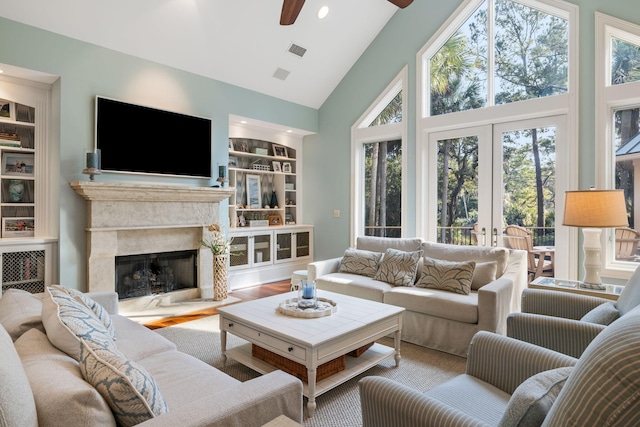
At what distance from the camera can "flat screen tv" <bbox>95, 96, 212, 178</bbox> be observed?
13.1 feet

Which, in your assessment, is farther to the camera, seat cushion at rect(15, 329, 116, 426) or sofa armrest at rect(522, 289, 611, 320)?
sofa armrest at rect(522, 289, 611, 320)

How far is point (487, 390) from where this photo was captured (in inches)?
62.8

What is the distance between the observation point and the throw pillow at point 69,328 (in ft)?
4.46

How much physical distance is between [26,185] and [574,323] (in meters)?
5.03

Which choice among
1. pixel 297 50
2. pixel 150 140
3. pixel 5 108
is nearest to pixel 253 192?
pixel 150 140

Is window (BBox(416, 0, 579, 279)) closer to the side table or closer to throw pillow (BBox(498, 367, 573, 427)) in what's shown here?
the side table

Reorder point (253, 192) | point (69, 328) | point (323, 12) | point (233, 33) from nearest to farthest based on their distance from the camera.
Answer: point (69, 328) < point (233, 33) < point (323, 12) < point (253, 192)

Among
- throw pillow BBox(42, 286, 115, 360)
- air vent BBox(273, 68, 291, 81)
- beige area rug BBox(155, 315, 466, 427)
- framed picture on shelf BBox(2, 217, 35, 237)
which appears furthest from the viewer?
air vent BBox(273, 68, 291, 81)

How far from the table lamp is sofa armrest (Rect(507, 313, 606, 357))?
3.77 feet

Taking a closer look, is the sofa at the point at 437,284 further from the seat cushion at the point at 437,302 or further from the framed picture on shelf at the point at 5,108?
the framed picture on shelf at the point at 5,108

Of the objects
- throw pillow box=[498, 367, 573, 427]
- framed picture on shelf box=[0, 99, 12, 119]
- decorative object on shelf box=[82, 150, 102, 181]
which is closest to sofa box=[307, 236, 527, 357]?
throw pillow box=[498, 367, 573, 427]

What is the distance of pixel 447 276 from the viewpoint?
343cm

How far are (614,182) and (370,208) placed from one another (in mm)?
3014

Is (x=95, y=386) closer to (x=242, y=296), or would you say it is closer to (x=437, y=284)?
(x=437, y=284)
